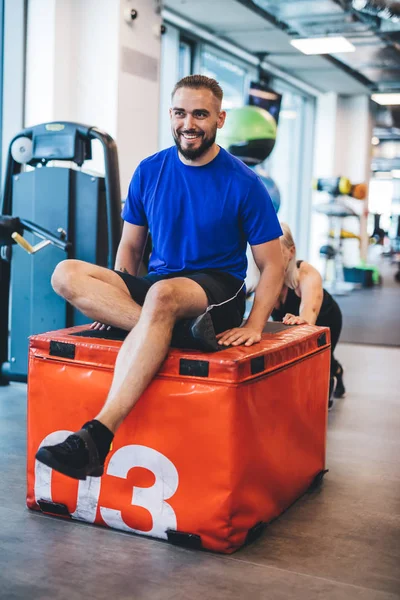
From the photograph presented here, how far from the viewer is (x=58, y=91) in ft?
15.0

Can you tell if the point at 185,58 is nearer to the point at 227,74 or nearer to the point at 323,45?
the point at 227,74

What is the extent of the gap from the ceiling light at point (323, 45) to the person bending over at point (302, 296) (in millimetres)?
4961

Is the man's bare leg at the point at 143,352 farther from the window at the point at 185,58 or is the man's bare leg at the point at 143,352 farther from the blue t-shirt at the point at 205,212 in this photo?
the window at the point at 185,58

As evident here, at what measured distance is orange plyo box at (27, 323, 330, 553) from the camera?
5.95 ft

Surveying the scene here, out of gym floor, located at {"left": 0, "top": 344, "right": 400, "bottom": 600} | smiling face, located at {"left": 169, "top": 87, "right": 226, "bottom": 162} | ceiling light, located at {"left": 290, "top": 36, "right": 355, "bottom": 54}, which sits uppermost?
ceiling light, located at {"left": 290, "top": 36, "right": 355, "bottom": 54}

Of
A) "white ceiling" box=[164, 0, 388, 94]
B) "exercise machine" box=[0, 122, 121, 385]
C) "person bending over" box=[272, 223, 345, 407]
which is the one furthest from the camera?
"white ceiling" box=[164, 0, 388, 94]

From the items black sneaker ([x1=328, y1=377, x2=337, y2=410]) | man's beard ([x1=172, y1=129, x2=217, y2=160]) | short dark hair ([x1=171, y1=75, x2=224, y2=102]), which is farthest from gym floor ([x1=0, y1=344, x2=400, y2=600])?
short dark hair ([x1=171, y1=75, x2=224, y2=102])

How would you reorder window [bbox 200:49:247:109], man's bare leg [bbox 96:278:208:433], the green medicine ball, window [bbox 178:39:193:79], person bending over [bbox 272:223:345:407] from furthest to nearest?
window [bbox 200:49:247:109], window [bbox 178:39:193:79], the green medicine ball, person bending over [bbox 272:223:345:407], man's bare leg [bbox 96:278:208:433]

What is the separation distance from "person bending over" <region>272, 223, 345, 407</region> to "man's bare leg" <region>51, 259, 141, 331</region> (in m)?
0.97

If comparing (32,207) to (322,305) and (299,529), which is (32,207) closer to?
(322,305)

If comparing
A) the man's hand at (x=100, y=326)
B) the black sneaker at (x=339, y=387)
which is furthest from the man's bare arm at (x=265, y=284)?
the black sneaker at (x=339, y=387)

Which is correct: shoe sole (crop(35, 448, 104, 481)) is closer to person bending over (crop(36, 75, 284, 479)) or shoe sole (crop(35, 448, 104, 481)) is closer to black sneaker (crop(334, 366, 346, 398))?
person bending over (crop(36, 75, 284, 479))

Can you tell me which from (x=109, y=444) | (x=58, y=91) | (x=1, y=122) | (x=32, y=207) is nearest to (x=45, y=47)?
(x=58, y=91)

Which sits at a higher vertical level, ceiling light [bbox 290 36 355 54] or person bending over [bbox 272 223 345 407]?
ceiling light [bbox 290 36 355 54]
